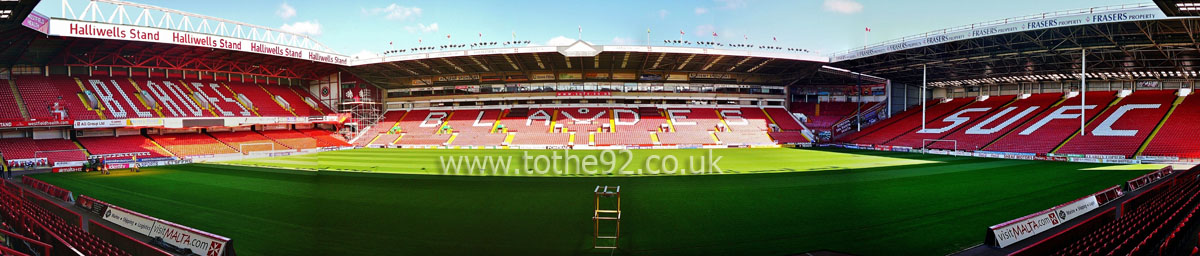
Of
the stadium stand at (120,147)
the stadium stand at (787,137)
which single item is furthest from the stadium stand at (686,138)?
the stadium stand at (120,147)

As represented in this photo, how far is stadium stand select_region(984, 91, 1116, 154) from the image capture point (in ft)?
94.5

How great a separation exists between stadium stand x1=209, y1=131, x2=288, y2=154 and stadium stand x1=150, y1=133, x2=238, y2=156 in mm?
650

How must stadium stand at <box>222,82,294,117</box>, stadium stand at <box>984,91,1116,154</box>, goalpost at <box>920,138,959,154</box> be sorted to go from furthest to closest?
stadium stand at <box>222,82,294,117</box> < goalpost at <box>920,138,959,154</box> < stadium stand at <box>984,91,1116,154</box>

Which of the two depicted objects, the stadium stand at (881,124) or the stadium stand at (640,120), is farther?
the stadium stand at (640,120)

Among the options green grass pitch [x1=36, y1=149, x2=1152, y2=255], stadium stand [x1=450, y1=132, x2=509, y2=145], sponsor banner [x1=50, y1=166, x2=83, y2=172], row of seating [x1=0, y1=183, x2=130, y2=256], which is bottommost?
sponsor banner [x1=50, y1=166, x2=83, y2=172]

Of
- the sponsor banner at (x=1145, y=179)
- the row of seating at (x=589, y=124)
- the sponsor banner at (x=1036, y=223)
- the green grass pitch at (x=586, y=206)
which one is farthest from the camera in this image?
the row of seating at (x=589, y=124)

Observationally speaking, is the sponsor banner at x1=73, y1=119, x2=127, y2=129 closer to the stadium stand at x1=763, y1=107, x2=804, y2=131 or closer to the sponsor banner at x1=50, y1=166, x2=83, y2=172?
the sponsor banner at x1=50, y1=166, x2=83, y2=172

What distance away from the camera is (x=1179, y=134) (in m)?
26.5

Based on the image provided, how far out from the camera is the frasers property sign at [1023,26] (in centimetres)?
2131

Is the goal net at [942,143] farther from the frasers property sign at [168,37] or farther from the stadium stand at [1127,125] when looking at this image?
the frasers property sign at [168,37]

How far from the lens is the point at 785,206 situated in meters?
12.7

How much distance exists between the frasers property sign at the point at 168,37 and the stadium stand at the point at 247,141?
638cm

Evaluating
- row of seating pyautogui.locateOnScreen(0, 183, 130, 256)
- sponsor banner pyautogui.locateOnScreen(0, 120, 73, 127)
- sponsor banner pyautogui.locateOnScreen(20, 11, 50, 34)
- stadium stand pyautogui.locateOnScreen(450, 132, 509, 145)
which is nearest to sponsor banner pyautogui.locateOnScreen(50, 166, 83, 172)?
→ sponsor banner pyautogui.locateOnScreen(0, 120, 73, 127)

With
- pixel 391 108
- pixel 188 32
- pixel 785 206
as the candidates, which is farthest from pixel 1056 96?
pixel 188 32
